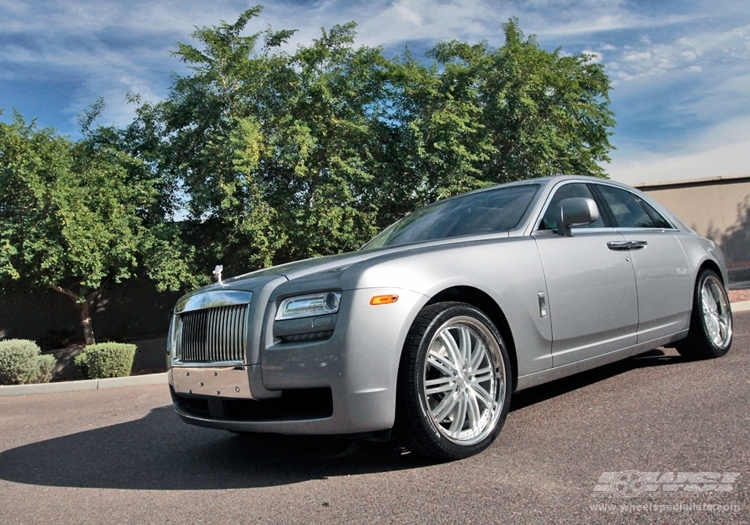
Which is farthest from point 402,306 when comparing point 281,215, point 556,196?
point 281,215

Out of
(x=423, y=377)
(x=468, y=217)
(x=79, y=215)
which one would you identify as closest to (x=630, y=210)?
(x=468, y=217)

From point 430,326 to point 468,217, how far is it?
1475mm

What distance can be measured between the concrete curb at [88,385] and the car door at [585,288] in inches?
261

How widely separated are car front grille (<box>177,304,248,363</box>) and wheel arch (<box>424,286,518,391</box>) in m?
1.13

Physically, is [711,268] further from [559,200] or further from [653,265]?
[559,200]

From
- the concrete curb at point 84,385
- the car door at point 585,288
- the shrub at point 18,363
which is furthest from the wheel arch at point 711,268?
the shrub at point 18,363

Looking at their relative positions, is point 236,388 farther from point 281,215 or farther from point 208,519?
point 281,215

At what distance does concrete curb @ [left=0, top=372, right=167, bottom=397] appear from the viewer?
938cm

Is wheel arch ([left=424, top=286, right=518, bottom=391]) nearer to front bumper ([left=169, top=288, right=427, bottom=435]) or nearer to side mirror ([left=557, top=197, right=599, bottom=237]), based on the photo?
front bumper ([left=169, top=288, right=427, bottom=435])

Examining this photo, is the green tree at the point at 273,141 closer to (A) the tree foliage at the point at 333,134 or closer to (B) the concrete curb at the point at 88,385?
(A) the tree foliage at the point at 333,134

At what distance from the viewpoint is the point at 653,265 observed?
192 inches

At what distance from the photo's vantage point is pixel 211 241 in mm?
16094

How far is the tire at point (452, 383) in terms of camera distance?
3180 millimetres

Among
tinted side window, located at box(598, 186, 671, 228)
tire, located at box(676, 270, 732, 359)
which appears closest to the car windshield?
tinted side window, located at box(598, 186, 671, 228)
